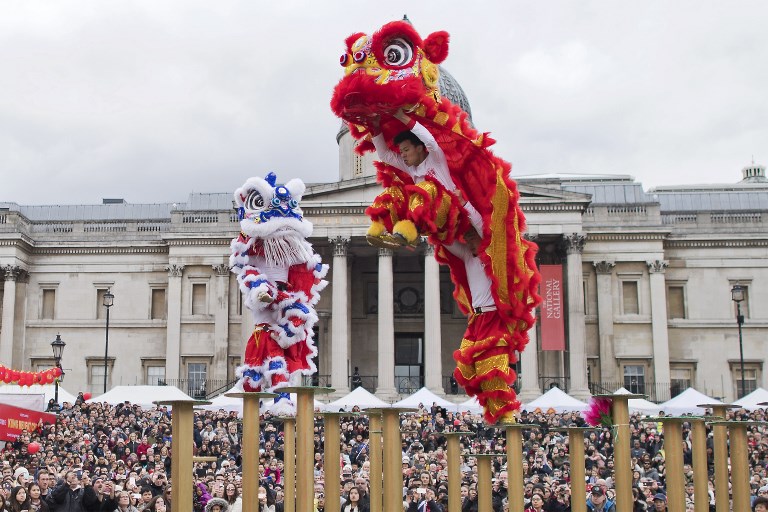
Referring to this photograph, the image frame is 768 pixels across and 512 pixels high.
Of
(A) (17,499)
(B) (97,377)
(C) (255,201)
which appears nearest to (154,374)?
(B) (97,377)

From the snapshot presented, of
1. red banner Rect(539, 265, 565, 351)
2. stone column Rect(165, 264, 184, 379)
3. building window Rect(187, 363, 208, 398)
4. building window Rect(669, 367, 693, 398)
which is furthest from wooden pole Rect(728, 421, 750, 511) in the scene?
stone column Rect(165, 264, 184, 379)

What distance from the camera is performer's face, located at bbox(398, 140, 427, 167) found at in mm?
8656

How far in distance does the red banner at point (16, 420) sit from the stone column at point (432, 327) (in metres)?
19.6

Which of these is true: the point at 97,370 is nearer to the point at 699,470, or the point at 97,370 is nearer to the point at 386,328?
the point at 386,328

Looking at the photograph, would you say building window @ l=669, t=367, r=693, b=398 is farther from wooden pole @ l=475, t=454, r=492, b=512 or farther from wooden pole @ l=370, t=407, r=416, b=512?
wooden pole @ l=370, t=407, r=416, b=512

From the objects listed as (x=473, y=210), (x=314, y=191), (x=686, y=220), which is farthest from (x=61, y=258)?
(x=473, y=210)

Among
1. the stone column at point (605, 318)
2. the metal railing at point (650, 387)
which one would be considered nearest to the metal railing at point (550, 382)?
the metal railing at point (650, 387)

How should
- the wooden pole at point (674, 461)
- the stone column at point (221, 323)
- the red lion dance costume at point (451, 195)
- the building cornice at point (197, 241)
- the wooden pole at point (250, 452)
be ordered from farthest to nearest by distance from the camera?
1. the building cornice at point (197, 241)
2. the stone column at point (221, 323)
3. the red lion dance costume at point (451, 195)
4. the wooden pole at point (674, 461)
5. the wooden pole at point (250, 452)

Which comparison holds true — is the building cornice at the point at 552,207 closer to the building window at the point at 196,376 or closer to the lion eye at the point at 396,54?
the building window at the point at 196,376

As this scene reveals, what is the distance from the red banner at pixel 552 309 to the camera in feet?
130

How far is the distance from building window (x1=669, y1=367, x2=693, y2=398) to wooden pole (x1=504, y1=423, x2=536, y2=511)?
4120 cm

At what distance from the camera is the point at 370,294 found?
49062 millimetres

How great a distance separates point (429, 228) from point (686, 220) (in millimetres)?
43360

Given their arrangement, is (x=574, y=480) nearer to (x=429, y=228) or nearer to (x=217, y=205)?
(x=429, y=228)
